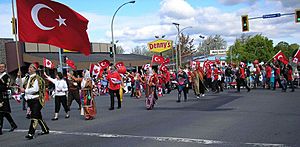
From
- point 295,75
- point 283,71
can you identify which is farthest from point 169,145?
point 295,75

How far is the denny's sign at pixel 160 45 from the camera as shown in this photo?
5034 centimetres

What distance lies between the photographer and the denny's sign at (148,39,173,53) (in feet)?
165

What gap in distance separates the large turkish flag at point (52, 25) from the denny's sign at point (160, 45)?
40634mm

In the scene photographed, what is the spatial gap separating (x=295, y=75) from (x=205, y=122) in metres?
14.8

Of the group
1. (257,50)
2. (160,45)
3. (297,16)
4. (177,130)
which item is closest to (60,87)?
(177,130)

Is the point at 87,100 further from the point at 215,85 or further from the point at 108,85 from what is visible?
the point at 215,85

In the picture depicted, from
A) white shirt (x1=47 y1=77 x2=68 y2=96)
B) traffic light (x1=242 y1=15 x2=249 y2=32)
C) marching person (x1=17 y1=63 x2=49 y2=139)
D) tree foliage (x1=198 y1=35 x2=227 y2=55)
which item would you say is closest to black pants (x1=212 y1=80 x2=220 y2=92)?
traffic light (x1=242 y1=15 x2=249 y2=32)

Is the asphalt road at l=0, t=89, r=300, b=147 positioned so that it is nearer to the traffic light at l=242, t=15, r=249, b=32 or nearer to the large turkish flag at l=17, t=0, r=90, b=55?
the large turkish flag at l=17, t=0, r=90, b=55

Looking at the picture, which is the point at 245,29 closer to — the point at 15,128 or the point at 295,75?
the point at 295,75

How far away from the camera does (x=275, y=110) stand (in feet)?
37.5

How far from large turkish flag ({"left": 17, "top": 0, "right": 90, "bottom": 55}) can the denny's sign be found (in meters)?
40.6

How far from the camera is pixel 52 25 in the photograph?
30.7 feet

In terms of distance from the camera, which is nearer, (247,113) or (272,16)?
(247,113)

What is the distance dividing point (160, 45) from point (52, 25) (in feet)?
137
